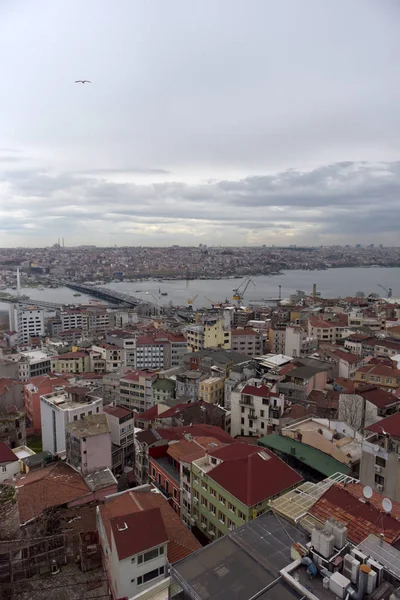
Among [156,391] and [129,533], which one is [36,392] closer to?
[156,391]

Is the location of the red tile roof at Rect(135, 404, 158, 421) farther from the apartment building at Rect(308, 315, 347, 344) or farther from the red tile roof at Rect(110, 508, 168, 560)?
the apartment building at Rect(308, 315, 347, 344)

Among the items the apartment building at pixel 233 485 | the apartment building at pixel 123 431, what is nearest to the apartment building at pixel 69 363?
the apartment building at pixel 123 431

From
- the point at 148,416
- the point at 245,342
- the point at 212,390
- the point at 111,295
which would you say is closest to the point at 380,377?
the point at 212,390

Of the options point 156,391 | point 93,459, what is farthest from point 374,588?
Result: point 156,391

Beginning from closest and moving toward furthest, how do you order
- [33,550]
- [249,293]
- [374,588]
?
[374,588] → [33,550] → [249,293]

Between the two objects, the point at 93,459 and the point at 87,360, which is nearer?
the point at 93,459

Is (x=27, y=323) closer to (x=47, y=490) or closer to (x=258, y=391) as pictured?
(x=258, y=391)
